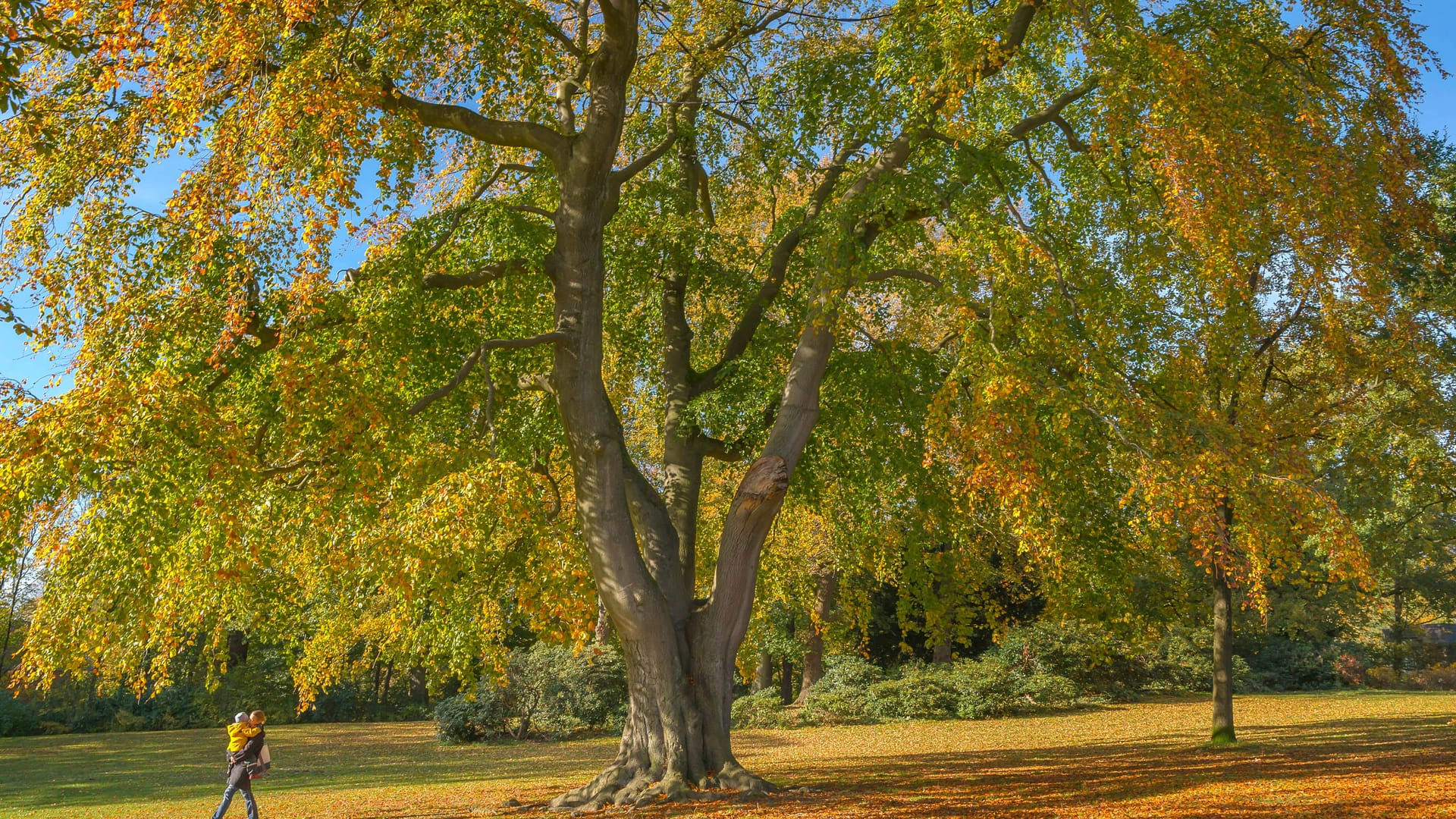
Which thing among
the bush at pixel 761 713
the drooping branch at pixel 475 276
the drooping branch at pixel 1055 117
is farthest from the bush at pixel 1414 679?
the drooping branch at pixel 475 276

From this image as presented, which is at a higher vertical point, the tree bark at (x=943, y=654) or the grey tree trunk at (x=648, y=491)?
the grey tree trunk at (x=648, y=491)

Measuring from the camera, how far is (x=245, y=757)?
10531mm

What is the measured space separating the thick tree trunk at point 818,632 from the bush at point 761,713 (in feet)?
2.48

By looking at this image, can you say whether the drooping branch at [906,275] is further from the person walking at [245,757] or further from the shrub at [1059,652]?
the shrub at [1059,652]

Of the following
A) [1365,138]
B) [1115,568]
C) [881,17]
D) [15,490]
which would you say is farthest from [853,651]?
[15,490]

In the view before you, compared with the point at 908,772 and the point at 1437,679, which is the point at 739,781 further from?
the point at 1437,679

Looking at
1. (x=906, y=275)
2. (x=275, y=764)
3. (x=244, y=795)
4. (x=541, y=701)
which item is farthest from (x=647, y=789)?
(x=541, y=701)

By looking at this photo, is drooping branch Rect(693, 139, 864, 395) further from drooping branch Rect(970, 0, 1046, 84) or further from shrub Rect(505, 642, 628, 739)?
shrub Rect(505, 642, 628, 739)

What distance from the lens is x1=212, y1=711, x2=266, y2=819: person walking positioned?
10.3m

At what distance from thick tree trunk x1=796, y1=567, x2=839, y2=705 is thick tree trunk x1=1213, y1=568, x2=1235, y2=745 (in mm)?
9612

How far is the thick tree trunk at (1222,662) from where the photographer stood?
1454cm

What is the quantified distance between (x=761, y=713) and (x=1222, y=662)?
12569 mm

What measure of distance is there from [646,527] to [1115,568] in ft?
18.1

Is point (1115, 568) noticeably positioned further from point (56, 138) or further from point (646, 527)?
point (56, 138)
